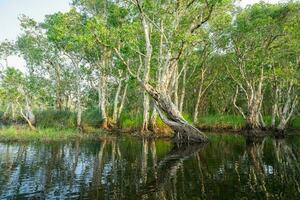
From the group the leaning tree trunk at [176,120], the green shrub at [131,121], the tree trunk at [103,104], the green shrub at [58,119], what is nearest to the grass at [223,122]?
the green shrub at [131,121]

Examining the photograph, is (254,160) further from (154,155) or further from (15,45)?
(15,45)

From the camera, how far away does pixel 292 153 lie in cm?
2491

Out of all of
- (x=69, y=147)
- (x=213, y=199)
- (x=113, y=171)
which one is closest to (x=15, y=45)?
(x=69, y=147)

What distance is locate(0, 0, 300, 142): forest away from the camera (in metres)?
32.4

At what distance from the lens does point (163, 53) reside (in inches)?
1587

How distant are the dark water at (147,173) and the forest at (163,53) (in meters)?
9.54

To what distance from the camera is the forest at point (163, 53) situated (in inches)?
1277

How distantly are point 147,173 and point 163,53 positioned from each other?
24652 millimetres

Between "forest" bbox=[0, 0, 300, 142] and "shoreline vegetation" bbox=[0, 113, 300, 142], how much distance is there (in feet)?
0.63

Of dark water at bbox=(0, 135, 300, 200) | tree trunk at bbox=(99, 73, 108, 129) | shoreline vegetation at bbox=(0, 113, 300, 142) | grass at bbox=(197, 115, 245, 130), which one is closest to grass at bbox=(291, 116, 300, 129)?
shoreline vegetation at bbox=(0, 113, 300, 142)

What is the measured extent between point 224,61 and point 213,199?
41177mm

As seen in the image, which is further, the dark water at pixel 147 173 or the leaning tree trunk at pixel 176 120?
the leaning tree trunk at pixel 176 120

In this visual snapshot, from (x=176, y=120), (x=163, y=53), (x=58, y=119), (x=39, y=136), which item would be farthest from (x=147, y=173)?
(x=58, y=119)

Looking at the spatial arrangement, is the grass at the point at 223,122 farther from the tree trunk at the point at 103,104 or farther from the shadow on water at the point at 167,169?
the shadow on water at the point at 167,169
